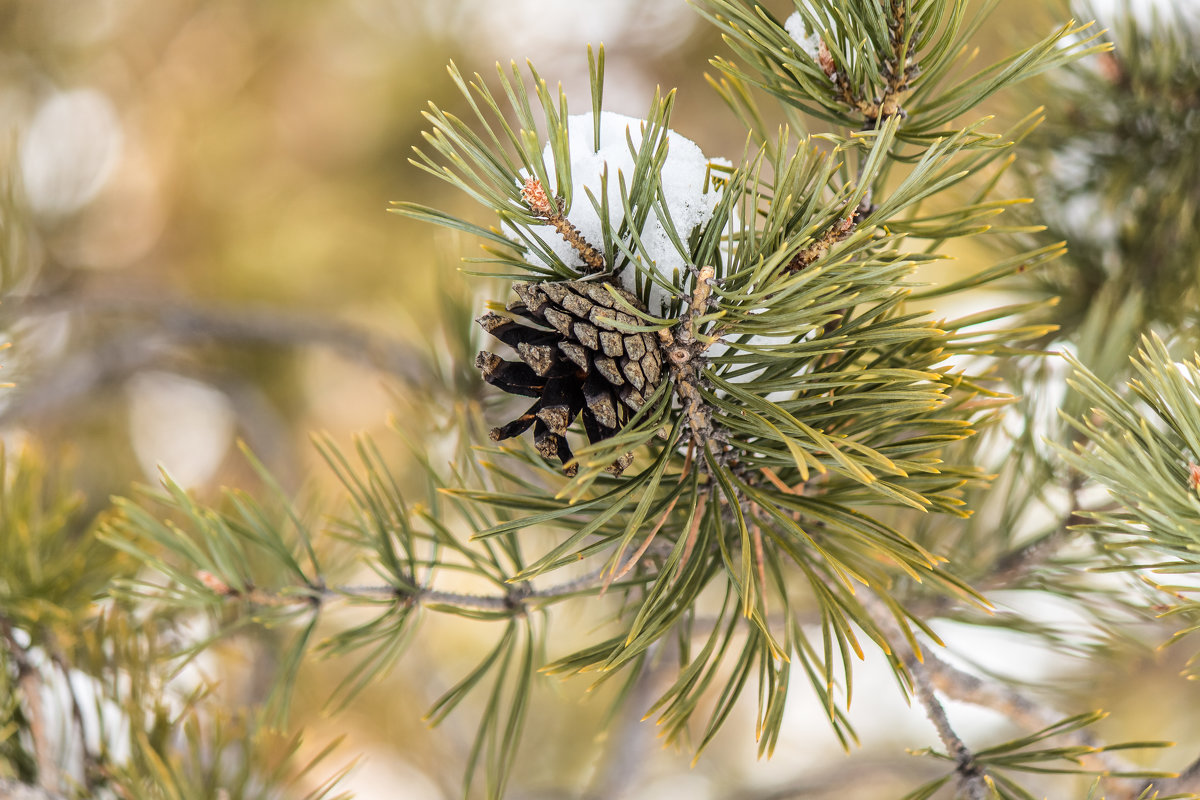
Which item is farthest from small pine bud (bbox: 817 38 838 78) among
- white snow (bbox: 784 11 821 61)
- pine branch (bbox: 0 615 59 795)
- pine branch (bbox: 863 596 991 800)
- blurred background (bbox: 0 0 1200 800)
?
blurred background (bbox: 0 0 1200 800)

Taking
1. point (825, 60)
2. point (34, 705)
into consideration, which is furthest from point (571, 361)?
point (34, 705)

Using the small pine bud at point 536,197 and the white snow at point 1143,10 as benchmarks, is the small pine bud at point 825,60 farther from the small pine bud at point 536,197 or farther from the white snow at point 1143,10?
the white snow at point 1143,10

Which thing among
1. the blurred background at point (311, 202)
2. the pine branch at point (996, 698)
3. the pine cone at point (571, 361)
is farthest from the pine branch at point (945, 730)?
the blurred background at point (311, 202)

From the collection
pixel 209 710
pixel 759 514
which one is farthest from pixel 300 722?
pixel 759 514

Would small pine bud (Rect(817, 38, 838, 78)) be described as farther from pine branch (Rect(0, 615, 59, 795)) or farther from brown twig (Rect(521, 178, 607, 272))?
pine branch (Rect(0, 615, 59, 795))

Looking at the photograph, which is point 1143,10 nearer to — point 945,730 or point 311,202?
point 945,730
